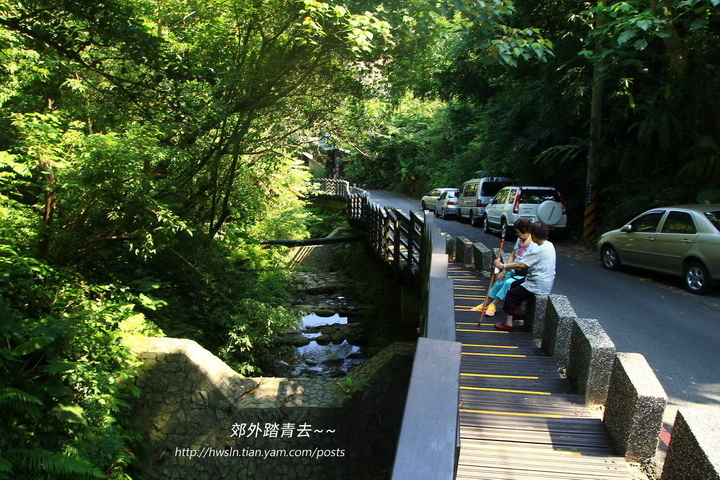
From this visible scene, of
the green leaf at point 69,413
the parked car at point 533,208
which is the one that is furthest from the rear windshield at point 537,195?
the green leaf at point 69,413

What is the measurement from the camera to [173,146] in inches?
320

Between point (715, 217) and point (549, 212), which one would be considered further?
point (549, 212)

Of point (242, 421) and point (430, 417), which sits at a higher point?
point (430, 417)

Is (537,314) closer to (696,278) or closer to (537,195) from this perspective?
(696,278)

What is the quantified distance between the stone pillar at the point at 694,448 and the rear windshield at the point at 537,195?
1338 cm

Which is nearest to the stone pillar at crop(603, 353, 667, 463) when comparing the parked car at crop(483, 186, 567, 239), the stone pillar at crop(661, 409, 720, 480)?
Answer: the stone pillar at crop(661, 409, 720, 480)

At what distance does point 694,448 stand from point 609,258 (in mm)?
10158

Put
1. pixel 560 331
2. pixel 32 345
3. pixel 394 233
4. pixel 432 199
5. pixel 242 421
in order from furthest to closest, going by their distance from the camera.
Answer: pixel 432 199, pixel 394 233, pixel 242 421, pixel 560 331, pixel 32 345

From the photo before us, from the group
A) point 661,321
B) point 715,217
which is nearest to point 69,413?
point 661,321

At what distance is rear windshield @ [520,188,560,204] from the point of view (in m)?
15.8

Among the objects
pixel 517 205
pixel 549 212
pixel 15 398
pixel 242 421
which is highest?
pixel 517 205

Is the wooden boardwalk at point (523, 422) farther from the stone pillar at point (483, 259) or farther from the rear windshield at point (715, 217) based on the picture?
the rear windshield at point (715, 217)

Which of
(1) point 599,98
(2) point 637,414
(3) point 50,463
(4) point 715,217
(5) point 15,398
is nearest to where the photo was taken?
(2) point 637,414

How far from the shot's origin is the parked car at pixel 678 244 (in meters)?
8.88
